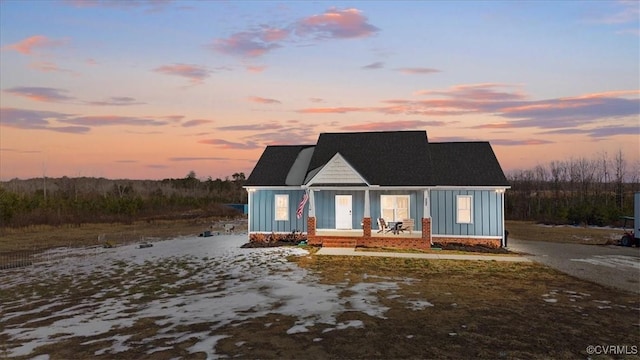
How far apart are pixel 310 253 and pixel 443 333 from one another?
1152 centimetres

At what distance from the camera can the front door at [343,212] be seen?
23.3 metres

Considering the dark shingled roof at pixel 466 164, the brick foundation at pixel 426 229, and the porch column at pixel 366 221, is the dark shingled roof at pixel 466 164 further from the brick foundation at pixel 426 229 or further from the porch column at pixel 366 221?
the porch column at pixel 366 221

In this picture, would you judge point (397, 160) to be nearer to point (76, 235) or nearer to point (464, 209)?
point (464, 209)

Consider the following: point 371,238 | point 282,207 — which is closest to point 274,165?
point 282,207

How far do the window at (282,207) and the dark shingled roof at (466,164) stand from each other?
8388 mm

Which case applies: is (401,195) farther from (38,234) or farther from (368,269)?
(38,234)

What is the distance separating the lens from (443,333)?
8.48 metres

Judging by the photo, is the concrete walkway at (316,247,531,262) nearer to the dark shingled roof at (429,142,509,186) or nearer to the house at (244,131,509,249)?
the house at (244,131,509,249)

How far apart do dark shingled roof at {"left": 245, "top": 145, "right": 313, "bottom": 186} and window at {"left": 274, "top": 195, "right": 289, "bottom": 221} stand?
86cm

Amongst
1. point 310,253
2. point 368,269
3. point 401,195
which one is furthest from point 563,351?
point 401,195

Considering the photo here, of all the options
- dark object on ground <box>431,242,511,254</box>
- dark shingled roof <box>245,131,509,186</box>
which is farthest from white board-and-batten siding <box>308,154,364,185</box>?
dark object on ground <box>431,242,511,254</box>

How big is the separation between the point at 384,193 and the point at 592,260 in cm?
1006

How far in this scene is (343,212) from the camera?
2338cm

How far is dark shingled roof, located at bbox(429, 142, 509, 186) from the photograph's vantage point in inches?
863
